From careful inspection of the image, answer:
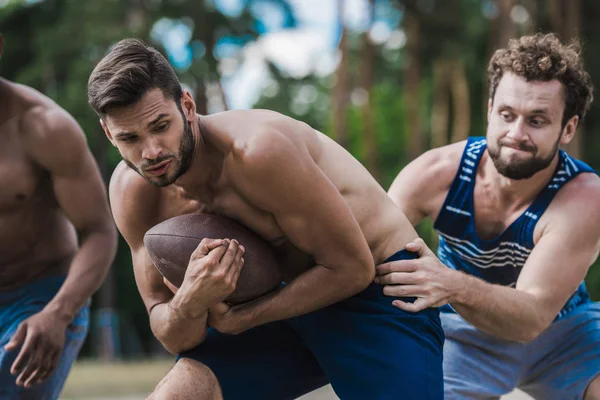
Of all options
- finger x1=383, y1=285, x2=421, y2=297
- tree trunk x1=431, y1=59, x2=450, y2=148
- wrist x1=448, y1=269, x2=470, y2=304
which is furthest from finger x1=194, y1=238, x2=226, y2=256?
tree trunk x1=431, y1=59, x2=450, y2=148

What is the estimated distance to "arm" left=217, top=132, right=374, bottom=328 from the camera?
2.94 m

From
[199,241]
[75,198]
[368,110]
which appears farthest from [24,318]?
[368,110]

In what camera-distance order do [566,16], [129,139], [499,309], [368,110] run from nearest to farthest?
1. [129,139]
2. [499,309]
3. [566,16]
4. [368,110]

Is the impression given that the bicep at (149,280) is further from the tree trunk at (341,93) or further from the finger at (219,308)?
the tree trunk at (341,93)

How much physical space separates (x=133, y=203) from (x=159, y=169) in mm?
345

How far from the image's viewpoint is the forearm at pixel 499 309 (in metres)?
3.50

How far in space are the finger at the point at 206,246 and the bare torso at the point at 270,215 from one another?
249 mm

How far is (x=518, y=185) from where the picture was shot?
407 cm

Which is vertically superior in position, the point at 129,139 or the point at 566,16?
the point at 129,139

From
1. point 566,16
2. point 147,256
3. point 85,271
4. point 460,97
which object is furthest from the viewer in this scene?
point 460,97

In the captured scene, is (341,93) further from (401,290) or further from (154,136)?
(154,136)

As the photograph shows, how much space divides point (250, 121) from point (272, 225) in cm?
40

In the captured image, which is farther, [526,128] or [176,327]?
[526,128]

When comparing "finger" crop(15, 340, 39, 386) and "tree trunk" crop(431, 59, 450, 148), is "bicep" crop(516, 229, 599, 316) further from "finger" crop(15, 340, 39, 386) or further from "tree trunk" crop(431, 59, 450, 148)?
"tree trunk" crop(431, 59, 450, 148)
